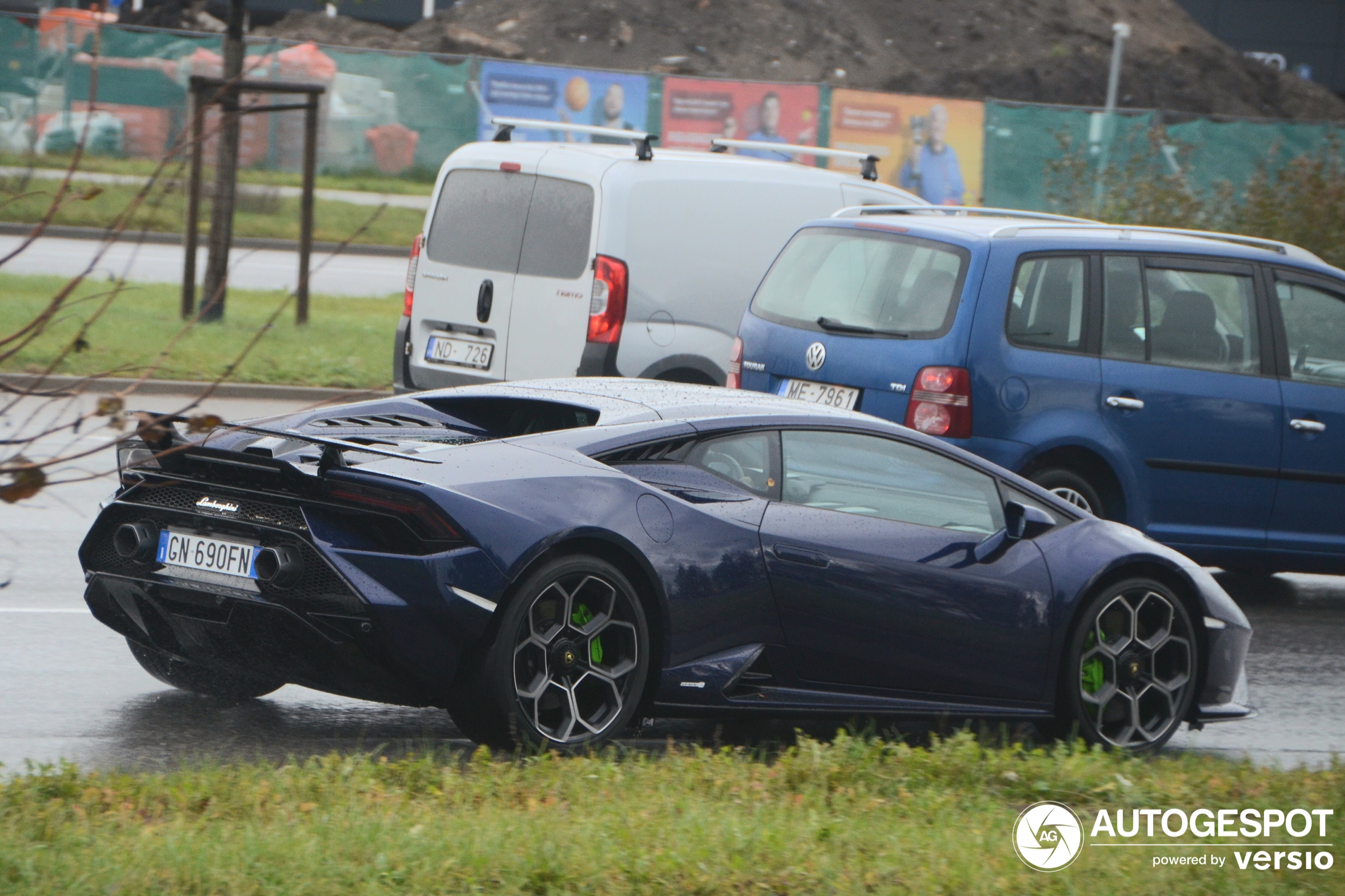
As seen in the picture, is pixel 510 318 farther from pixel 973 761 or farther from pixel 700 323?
pixel 973 761

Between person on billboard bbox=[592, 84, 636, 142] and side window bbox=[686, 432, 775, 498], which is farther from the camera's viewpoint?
person on billboard bbox=[592, 84, 636, 142]

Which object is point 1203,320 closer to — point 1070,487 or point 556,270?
point 1070,487

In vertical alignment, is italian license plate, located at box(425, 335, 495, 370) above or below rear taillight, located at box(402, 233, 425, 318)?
below

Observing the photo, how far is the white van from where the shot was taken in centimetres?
1036

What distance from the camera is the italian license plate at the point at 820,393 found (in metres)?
8.53

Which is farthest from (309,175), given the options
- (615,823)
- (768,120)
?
(768,120)

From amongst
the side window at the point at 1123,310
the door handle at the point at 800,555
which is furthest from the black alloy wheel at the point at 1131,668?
the side window at the point at 1123,310

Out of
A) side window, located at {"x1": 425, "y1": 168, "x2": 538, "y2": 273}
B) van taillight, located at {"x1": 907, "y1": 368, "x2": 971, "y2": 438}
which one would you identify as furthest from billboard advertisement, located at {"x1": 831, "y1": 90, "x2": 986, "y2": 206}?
van taillight, located at {"x1": 907, "y1": 368, "x2": 971, "y2": 438}

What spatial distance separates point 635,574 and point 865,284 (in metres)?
3.69

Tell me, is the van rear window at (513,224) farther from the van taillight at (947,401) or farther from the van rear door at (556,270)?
the van taillight at (947,401)

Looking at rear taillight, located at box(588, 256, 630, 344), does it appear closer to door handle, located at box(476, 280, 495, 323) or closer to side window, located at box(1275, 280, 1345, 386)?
door handle, located at box(476, 280, 495, 323)

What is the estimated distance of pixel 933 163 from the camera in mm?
32594

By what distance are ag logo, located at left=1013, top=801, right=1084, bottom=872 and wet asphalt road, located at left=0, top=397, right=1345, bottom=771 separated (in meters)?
1.42

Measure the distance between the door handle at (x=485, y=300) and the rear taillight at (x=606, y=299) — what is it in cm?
77
